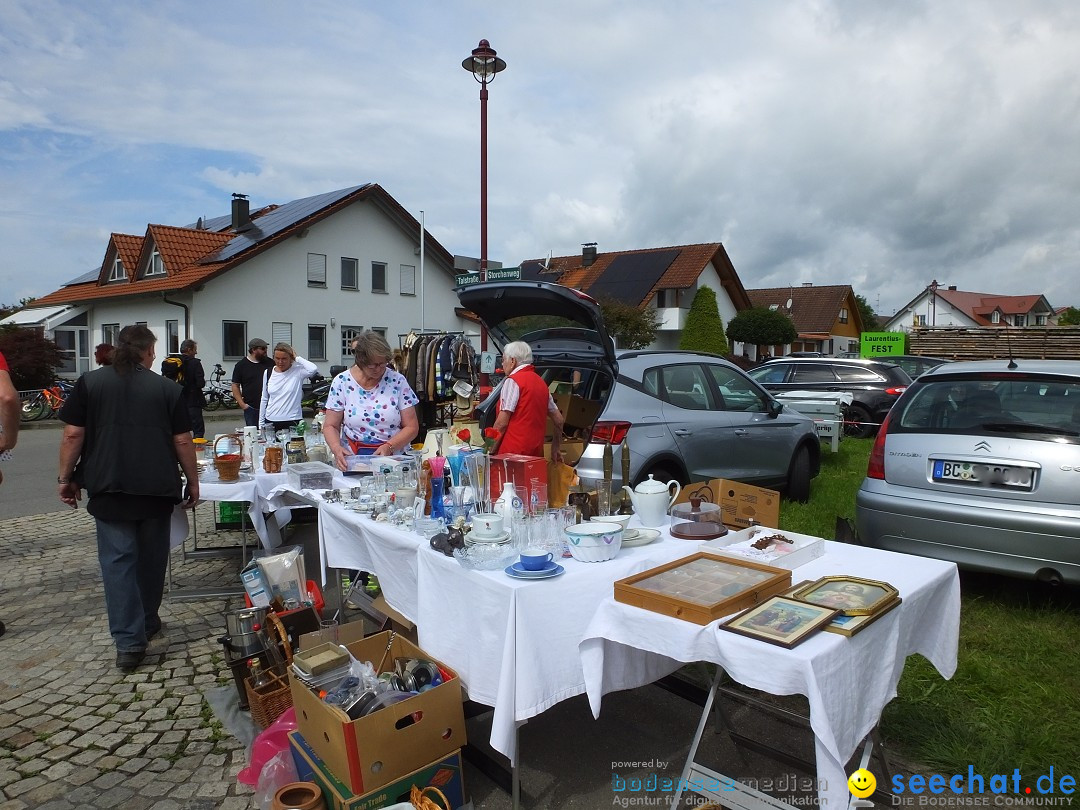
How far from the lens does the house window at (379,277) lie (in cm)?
2667

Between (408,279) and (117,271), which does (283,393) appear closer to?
(408,279)

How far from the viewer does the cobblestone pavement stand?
9.35 feet

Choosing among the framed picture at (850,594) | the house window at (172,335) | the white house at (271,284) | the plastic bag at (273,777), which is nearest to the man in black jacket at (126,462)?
the plastic bag at (273,777)

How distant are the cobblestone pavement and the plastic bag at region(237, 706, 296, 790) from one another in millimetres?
62

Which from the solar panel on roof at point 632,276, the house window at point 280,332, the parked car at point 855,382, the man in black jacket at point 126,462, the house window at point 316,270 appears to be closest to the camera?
the man in black jacket at point 126,462

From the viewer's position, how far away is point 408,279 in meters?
27.7

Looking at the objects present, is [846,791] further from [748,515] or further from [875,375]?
[875,375]

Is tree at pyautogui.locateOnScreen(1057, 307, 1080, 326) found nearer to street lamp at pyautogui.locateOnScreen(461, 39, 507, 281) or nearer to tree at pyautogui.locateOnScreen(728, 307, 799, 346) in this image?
tree at pyautogui.locateOnScreen(728, 307, 799, 346)

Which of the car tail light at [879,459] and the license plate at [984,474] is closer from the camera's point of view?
the license plate at [984,474]

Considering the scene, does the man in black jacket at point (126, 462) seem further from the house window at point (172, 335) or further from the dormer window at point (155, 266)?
the dormer window at point (155, 266)

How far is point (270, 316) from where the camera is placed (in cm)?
2375

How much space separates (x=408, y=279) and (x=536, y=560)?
26194 millimetres

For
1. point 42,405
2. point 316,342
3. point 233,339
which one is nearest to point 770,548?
point 42,405

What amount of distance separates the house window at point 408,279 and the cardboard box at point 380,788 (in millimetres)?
25841
